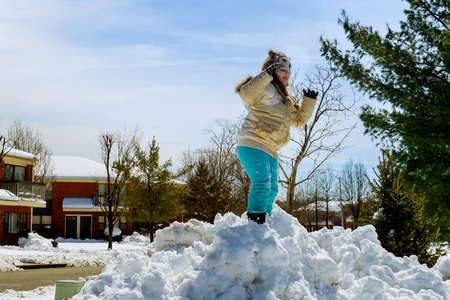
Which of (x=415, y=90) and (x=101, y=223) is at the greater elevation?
(x=415, y=90)

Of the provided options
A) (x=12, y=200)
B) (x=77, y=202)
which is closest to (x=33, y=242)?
(x=12, y=200)

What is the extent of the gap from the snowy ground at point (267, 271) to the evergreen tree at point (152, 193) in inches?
893

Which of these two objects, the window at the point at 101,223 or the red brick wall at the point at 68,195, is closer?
the red brick wall at the point at 68,195

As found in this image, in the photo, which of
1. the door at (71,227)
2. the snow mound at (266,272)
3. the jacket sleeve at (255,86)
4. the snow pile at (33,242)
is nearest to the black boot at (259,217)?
the snow mound at (266,272)

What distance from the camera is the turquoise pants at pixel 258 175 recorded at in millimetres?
4434

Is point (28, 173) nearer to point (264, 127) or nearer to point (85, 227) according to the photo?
point (85, 227)

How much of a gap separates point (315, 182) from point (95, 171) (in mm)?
22857

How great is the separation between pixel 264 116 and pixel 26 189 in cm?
2937

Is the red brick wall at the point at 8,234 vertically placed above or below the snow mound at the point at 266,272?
below

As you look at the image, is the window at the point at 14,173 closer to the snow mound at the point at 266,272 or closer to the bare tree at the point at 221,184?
the bare tree at the point at 221,184

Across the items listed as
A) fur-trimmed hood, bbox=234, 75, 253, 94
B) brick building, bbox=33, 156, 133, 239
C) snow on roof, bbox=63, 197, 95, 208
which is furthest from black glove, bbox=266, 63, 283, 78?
snow on roof, bbox=63, 197, 95, 208

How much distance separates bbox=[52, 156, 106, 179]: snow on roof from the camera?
137ft

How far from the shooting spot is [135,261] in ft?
12.2

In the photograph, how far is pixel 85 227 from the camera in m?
40.5
